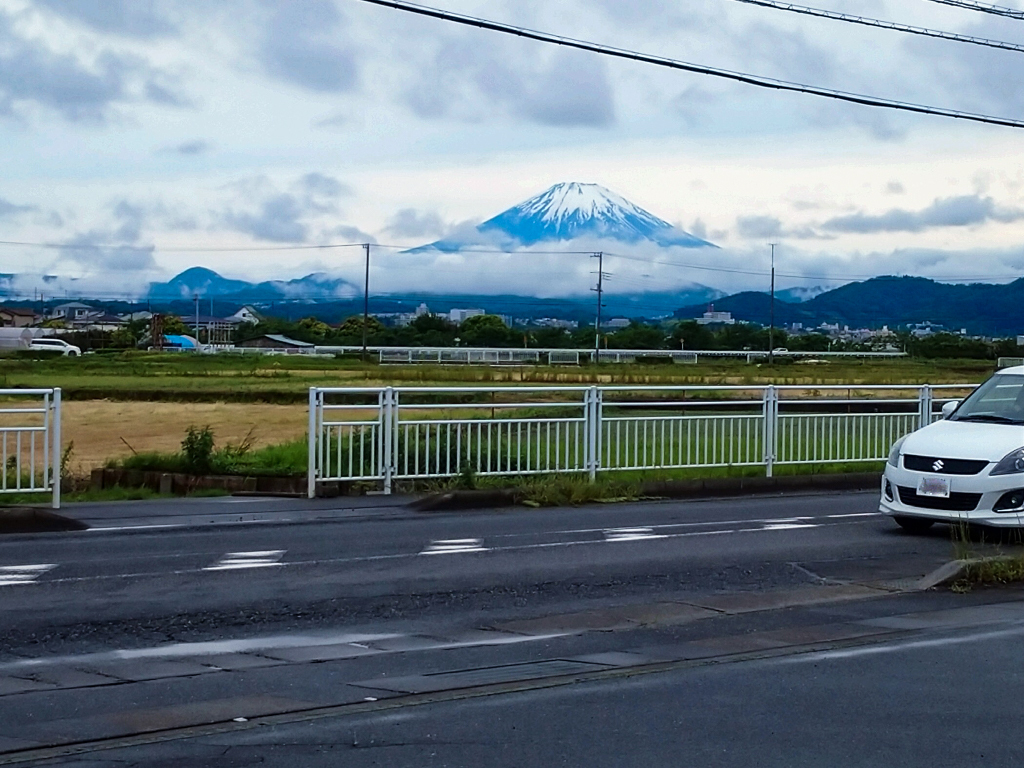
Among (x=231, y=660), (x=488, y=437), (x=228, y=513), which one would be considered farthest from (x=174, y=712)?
(x=488, y=437)

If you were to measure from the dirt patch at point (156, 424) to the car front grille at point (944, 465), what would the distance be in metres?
15.5

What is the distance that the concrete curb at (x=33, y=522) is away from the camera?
47.4ft

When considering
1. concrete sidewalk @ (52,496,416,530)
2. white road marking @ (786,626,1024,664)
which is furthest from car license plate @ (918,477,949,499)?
concrete sidewalk @ (52,496,416,530)

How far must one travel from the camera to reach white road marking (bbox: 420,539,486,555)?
13.0 metres

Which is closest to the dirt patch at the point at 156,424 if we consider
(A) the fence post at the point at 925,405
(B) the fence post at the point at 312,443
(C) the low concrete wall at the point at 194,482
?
(C) the low concrete wall at the point at 194,482

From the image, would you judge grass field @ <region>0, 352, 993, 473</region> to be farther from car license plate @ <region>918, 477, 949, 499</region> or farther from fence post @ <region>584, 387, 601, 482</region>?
car license plate @ <region>918, 477, 949, 499</region>

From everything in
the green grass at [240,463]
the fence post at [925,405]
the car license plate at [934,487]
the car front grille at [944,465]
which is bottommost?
the green grass at [240,463]

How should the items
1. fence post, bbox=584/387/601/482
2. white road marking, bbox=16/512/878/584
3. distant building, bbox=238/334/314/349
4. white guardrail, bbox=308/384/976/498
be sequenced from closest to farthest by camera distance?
white road marking, bbox=16/512/878/584, white guardrail, bbox=308/384/976/498, fence post, bbox=584/387/601/482, distant building, bbox=238/334/314/349

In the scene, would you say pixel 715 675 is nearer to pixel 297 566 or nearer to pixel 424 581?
pixel 424 581

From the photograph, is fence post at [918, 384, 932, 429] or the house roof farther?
the house roof

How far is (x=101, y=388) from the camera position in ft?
183

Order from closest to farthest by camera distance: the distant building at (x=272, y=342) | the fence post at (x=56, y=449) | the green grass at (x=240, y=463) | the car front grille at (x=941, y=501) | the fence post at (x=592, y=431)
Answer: the car front grille at (x=941, y=501) < the fence post at (x=56, y=449) < the fence post at (x=592, y=431) < the green grass at (x=240, y=463) < the distant building at (x=272, y=342)

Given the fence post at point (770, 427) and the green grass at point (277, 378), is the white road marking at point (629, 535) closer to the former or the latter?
the fence post at point (770, 427)

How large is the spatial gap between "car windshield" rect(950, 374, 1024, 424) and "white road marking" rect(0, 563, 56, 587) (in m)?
9.19
